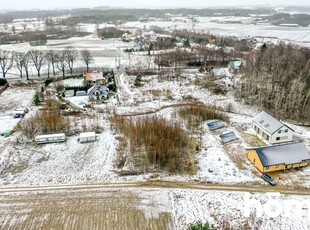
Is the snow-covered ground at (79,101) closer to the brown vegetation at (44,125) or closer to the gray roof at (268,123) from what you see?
the brown vegetation at (44,125)

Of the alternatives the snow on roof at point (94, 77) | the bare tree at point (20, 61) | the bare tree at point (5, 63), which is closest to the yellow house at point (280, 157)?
the snow on roof at point (94, 77)

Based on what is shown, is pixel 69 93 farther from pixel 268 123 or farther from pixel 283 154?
pixel 283 154

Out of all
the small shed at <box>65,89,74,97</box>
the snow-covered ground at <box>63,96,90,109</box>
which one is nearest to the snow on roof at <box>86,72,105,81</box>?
the small shed at <box>65,89,74,97</box>

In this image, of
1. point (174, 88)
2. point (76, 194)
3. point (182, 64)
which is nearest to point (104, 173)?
point (76, 194)

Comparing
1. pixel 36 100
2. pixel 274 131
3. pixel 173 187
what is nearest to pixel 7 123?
pixel 36 100

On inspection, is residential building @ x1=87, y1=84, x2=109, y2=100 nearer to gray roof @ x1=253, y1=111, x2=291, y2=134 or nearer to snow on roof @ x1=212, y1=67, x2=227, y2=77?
gray roof @ x1=253, y1=111, x2=291, y2=134

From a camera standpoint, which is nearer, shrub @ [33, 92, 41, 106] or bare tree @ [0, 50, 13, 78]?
shrub @ [33, 92, 41, 106]
